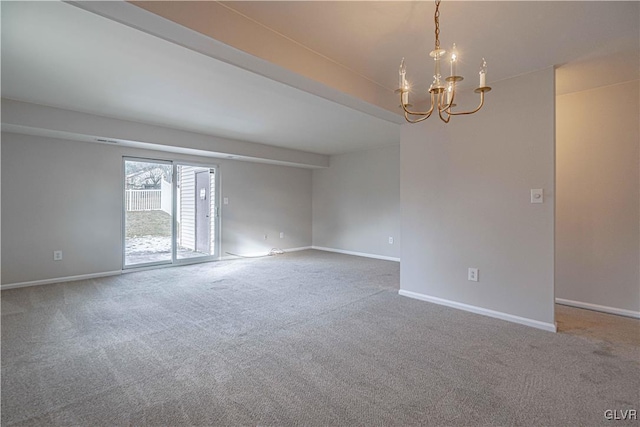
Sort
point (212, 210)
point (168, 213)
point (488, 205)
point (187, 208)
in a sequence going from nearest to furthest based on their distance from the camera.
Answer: point (488, 205)
point (168, 213)
point (187, 208)
point (212, 210)

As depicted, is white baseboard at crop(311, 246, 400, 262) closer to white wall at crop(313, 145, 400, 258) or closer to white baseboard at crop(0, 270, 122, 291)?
white wall at crop(313, 145, 400, 258)

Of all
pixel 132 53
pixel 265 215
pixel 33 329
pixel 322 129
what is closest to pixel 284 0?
pixel 132 53

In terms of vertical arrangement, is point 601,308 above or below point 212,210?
below

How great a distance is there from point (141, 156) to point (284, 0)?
4419mm

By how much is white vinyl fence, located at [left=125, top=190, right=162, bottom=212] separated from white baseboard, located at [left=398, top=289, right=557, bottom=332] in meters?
4.49

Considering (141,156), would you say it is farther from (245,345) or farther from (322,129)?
(245,345)

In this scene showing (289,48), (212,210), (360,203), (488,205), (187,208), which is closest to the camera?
(289,48)

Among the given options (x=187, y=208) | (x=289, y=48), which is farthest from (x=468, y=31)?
(x=187, y=208)

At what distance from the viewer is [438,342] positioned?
2.54 meters

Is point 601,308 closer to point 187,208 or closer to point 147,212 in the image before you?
point 187,208

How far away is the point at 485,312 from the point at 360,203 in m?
4.20

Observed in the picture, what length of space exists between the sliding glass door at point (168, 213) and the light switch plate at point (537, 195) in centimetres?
536

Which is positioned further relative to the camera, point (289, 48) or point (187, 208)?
point (187, 208)

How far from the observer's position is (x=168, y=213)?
18.4 feet
